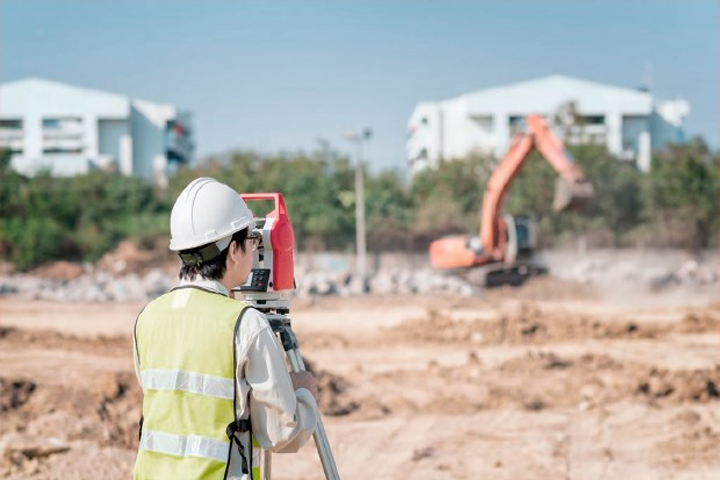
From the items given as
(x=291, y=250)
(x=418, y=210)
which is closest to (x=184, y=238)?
(x=291, y=250)

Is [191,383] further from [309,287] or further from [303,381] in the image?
[309,287]

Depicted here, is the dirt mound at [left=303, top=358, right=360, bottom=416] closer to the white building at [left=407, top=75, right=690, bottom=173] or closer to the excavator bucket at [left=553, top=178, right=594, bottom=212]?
the excavator bucket at [left=553, top=178, right=594, bottom=212]

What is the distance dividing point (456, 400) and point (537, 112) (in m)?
46.4

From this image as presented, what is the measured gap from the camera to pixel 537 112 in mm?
53500

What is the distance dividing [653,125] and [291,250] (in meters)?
58.2

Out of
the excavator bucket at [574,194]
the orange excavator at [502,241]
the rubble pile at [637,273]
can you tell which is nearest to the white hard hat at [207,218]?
the excavator bucket at [574,194]

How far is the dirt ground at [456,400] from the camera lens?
6484 millimetres

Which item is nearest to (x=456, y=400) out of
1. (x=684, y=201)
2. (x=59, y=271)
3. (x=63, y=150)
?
(x=59, y=271)

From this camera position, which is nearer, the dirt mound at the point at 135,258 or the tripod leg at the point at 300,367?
the tripod leg at the point at 300,367

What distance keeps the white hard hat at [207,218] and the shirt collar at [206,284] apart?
81mm

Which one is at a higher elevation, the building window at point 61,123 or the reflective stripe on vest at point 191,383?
the building window at point 61,123

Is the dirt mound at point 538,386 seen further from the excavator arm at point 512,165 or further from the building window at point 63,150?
the building window at point 63,150

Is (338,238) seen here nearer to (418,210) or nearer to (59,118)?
(418,210)

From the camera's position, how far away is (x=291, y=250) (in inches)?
99.3
